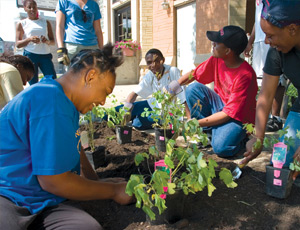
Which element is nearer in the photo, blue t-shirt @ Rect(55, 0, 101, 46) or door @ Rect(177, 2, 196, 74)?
blue t-shirt @ Rect(55, 0, 101, 46)

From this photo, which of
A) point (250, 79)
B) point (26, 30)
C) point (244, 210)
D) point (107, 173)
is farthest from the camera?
point (26, 30)

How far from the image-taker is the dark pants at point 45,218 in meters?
1.18

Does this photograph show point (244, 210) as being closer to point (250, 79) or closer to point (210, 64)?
point (250, 79)

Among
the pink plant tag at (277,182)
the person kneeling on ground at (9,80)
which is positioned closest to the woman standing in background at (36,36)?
the person kneeling on ground at (9,80)

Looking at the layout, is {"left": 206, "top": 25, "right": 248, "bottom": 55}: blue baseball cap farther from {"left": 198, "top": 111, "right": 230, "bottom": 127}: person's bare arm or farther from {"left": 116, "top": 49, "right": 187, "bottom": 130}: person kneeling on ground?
{"left": 116, "top": 49, "right": 187, "bottom": 130}: person kneeling on ground

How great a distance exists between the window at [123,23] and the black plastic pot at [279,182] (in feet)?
35.7

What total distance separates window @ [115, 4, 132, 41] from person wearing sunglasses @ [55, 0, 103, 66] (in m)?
8.42

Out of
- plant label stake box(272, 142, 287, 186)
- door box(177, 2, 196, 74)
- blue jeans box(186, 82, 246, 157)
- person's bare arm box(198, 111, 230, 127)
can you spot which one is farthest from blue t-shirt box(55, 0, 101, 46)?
door box(177, 2, 196, 74)

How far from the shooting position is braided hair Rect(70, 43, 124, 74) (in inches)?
51.1

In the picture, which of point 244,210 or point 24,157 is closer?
point 24,157

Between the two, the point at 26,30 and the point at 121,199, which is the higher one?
the point at 26,30

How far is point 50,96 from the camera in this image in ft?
3.93

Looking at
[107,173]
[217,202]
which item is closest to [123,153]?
[107,173]

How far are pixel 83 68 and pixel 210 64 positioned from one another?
195 centimetres
